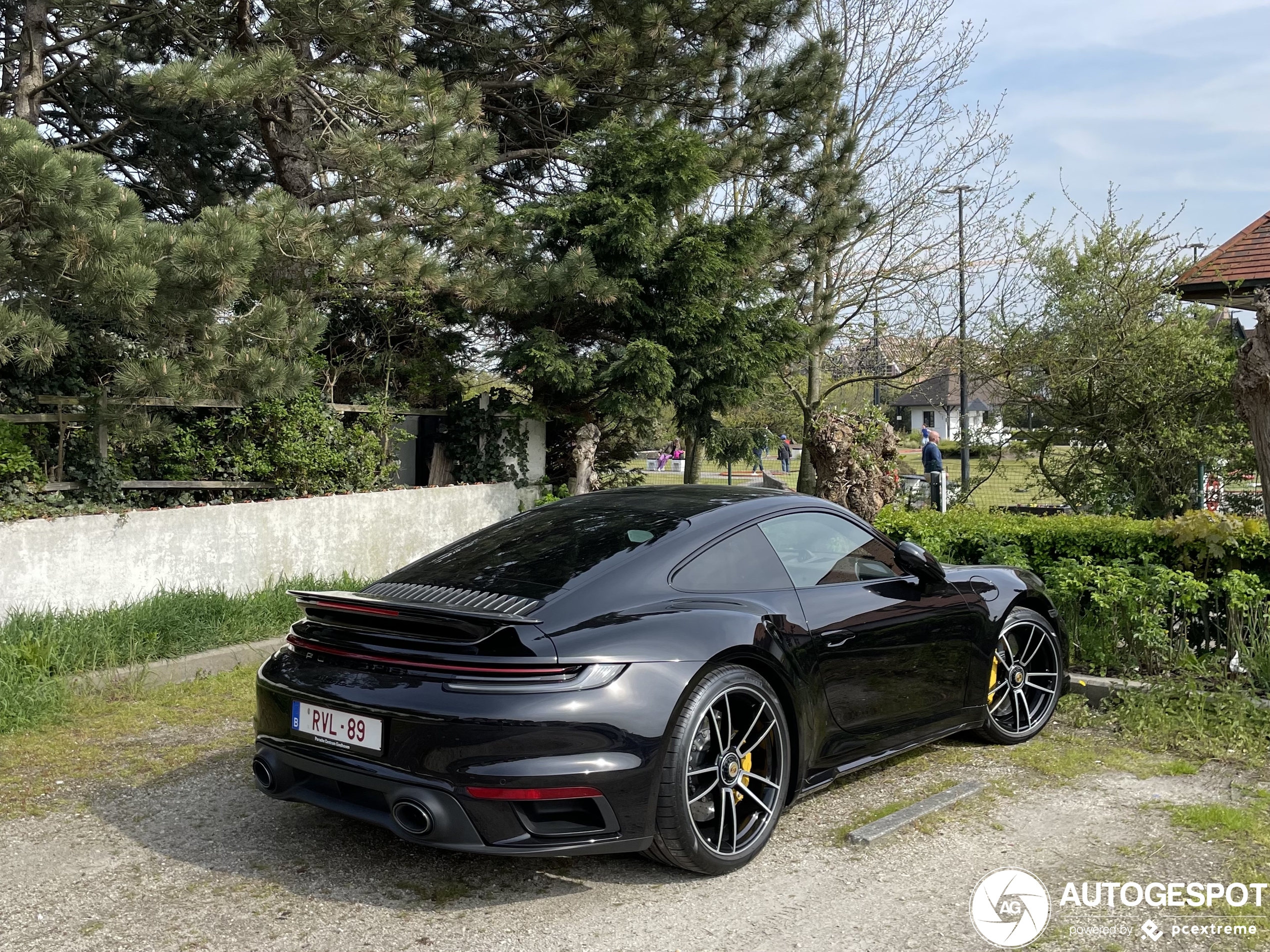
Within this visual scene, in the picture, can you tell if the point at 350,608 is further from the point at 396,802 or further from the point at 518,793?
the point at 518,793

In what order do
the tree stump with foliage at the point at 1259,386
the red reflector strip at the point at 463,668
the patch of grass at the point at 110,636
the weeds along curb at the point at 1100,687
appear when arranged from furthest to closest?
1. the weeds along curb at the point at 1100,687
2. the patch of grass at the point at 110,636
3. the tree stump with foliage at the point at 1259,386
4. the red reflector strip at the point at 463,668

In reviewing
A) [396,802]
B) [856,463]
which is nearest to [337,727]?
[396,802]

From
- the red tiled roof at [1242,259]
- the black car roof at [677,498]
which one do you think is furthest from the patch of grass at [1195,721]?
the red tiled roof at [1242,259]

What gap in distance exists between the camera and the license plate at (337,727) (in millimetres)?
3652

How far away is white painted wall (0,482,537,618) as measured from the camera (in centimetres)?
753

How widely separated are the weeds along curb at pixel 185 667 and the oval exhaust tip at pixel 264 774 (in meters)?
2.93

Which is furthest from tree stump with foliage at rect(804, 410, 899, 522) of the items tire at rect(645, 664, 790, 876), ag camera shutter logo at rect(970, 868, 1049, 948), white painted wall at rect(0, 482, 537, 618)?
ag camera shutter logo at rect(970, 868, 1049, 948)

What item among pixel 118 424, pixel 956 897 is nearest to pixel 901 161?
pixel 118 424

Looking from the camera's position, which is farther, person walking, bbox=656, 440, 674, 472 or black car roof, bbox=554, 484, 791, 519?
person walking, bbox=656, 440, 674, 472

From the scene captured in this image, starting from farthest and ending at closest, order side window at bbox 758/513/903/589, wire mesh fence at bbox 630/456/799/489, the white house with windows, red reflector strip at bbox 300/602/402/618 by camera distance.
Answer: wire mesh fence at bbox 630/456/799/489
the white house with windows
side window at bbox 758/513/903/589
red reflector strip at bbox 300/602/402/618

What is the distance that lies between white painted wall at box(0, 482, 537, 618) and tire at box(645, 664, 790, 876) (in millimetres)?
5422

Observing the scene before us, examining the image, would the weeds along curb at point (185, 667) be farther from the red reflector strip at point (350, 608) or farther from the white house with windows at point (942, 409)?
the white house with windows at point (942, 409)

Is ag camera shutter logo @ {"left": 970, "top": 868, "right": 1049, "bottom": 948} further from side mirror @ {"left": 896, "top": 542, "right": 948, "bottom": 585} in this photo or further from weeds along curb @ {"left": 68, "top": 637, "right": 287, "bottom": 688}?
weeds along curb @ {"left": 68, "top": 637, "right": 287, "bottom": 688}

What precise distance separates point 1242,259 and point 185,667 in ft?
52.1
